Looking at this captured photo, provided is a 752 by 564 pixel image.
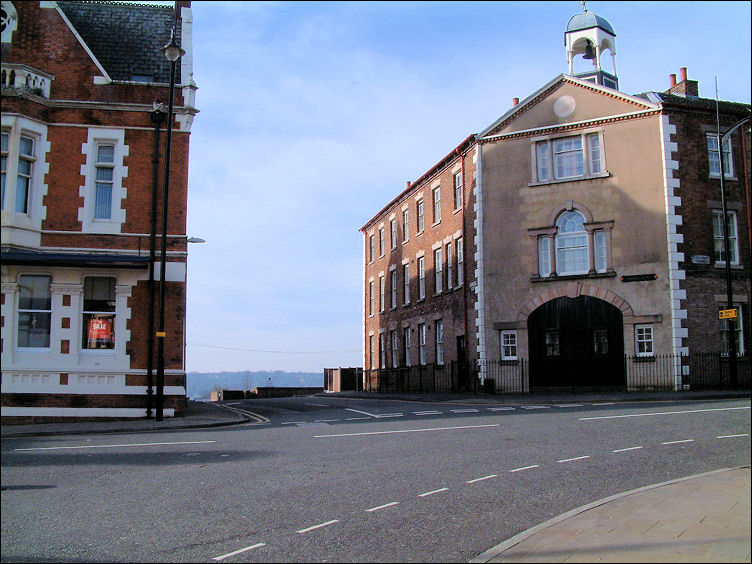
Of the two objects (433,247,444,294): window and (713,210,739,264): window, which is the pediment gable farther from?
(433,247,444,294): window

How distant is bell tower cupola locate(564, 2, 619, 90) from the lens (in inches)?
1302

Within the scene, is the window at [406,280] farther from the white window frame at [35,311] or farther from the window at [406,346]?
the white window frame at [35,311]

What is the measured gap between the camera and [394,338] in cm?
4434

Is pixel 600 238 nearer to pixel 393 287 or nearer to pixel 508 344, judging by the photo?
pixel 508 344

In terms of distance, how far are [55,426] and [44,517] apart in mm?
10855

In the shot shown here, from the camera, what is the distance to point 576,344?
29.4 m

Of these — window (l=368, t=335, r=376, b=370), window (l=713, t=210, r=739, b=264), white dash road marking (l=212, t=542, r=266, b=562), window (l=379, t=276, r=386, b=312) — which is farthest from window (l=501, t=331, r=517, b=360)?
white dash road marking (l=212, t=542, r=266, b=562)

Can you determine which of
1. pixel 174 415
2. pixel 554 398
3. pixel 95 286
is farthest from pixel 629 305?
pixel 95 286

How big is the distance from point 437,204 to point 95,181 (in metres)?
20.4

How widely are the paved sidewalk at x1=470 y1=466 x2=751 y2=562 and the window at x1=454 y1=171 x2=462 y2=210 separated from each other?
26.9 metres

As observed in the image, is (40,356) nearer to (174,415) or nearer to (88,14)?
(174,415)

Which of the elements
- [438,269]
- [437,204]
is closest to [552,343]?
[438,269]

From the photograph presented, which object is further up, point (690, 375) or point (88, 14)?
point (88, 14)

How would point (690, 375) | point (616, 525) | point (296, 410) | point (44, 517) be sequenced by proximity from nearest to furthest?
point (616, 525), point (44, 517), point (296, 410), point (690, 375)
